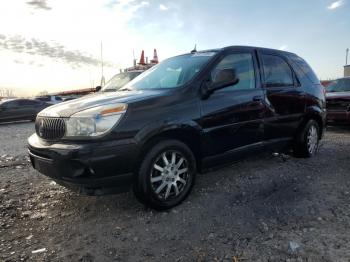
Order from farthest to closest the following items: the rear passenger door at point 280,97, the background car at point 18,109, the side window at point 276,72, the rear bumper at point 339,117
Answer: the background car at point 18,109, the rear bumper at point 339,117, the side window at point 276,72, the rear passenger door at point 280,97

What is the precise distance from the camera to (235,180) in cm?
488

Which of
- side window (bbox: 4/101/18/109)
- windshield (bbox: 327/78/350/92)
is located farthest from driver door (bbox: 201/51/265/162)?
side window (bbox: 4/101/18/109)

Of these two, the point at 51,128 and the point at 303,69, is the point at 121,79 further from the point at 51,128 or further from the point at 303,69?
the point at 51,128

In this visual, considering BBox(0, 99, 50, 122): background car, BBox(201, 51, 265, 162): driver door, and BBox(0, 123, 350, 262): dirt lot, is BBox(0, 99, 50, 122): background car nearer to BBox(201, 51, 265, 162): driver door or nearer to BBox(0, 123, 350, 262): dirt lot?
BBox(0, 123, 350, 262): dirt lot

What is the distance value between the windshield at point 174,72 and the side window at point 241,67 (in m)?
0.20

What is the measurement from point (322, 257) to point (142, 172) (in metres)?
1.80

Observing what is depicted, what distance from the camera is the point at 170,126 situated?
12.3 feet

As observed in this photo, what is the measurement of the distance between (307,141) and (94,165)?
399 cm

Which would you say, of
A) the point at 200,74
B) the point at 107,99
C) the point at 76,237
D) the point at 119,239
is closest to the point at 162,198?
the point at 119,239

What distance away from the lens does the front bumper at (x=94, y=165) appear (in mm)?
3311

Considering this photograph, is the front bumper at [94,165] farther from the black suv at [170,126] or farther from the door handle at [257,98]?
the door handle at [257,98]

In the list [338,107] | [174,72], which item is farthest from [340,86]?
[174,72]

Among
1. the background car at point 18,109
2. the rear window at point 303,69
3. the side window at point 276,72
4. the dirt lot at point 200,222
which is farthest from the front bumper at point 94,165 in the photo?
the background car at point 18,109

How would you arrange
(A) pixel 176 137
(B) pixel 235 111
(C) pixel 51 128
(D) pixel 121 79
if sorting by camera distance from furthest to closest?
(D) pixel 121 79
(B) pixel 235 111
(A) pixel 176 137
(C) pixel 51 128
